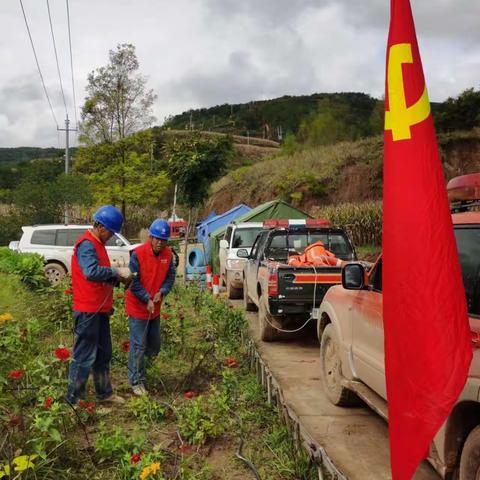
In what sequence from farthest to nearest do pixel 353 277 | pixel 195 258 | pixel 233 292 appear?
1. pixel 195 258
2. pixel 233 292
3. pixel 353 277

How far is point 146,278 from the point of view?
5508mm

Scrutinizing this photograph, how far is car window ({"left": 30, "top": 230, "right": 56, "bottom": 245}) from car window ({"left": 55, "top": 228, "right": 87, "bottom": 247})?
17 cm

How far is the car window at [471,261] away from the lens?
9.98 feet

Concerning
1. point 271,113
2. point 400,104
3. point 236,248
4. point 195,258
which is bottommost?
point 195,258

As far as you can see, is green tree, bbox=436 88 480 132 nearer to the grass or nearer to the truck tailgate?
the truck tailgate

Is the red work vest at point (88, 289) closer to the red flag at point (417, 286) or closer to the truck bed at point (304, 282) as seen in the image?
the truck bed at point (304, 282)

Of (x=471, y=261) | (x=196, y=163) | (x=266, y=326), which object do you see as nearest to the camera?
(x=471, y=261)

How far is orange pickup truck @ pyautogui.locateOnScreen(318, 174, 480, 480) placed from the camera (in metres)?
2.81

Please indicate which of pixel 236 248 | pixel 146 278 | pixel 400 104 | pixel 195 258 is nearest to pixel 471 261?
pixel 400 104

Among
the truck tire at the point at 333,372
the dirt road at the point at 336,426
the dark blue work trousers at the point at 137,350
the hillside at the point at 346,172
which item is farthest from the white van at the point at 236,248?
the hillside at the point at 346,172

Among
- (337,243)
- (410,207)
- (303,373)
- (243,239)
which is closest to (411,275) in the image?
(410,207)

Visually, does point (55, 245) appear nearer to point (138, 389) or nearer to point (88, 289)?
point (138, 389)

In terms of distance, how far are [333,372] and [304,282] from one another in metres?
2.07

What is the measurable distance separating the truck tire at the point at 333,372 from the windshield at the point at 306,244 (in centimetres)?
342
